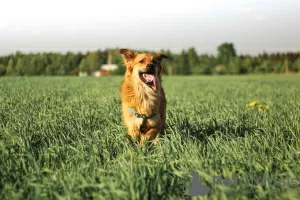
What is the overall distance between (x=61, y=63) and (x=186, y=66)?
30051mm

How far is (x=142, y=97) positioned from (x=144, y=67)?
44 centimetres

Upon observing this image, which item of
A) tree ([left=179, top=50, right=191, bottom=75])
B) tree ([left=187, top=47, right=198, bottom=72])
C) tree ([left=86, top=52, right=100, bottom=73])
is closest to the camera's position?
tree ([left=86, top=52, right=100, bottom=73])

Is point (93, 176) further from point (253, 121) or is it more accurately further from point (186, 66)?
point (186, 66)

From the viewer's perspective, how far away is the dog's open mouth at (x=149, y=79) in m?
4.33

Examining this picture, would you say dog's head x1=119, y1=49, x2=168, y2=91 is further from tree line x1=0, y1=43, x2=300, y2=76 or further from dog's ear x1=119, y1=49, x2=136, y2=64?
tree line x1=0, y1=43, x2=300, y2=76

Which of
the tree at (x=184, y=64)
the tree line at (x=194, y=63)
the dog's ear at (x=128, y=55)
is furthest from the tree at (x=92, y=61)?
the dog's ear at (x=128, y=55)

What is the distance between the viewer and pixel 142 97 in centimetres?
433

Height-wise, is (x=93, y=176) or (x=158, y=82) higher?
(x=158, y=82)

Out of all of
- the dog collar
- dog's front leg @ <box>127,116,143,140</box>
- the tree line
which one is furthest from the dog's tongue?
the tree line

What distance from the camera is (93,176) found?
2482 mm

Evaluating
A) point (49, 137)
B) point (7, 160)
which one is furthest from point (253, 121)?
point (7, 160)

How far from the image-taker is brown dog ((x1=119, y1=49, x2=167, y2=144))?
13.7 ft

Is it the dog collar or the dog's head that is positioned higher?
the dog's head

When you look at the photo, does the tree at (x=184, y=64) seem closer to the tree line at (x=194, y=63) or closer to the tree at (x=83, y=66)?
the tree line at (x=194, y=63)
